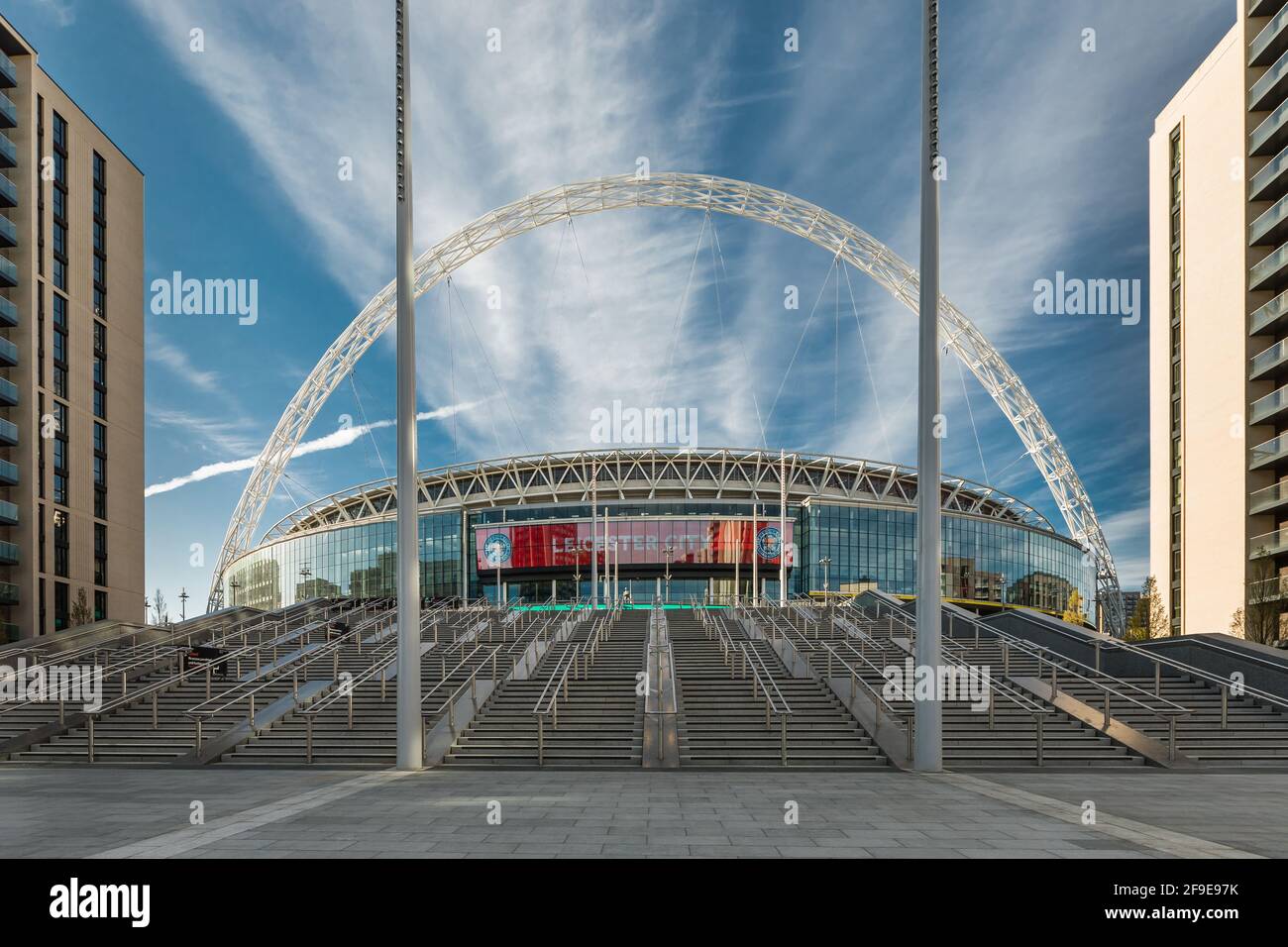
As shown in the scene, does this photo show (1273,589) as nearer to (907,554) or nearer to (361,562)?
(907,554)

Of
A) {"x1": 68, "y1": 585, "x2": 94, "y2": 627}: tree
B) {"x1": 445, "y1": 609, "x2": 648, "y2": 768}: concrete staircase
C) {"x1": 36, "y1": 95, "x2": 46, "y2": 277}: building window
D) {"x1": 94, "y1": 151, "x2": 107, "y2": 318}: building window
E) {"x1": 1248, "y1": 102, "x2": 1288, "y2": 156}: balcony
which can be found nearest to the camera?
{"x1": 445, "y1": 609, "x2": 648, "y2": 768}: concrete staircase

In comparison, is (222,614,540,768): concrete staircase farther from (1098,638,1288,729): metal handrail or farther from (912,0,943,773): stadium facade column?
(1098,638,1288,729): metal handrail

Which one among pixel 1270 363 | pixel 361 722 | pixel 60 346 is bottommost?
pixel 361 722

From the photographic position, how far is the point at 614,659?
24328mm

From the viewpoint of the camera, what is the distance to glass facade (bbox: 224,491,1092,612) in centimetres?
7994

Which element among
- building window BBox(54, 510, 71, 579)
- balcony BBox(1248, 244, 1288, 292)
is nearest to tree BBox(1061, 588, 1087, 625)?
balcony BBox(1248, 244, 1288, 292)

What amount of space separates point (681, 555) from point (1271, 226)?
4924 cm

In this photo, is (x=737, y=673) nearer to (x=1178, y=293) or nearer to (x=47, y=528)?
(x=47, y=528)

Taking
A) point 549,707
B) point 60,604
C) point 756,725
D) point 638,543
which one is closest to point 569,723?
point 549,707

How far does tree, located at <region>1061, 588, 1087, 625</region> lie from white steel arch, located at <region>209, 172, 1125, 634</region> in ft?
21.6

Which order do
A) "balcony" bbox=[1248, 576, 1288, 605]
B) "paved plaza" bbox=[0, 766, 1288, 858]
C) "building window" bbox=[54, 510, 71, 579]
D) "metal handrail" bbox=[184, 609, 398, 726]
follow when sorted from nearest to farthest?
"paved plaza" bbox=[0, 766, 1288, 858] < "metal handrail" bbox=[184, 609, 398, 726] < "balcony" bbox=[1248, 576, 1288, 605] < "building window" bbox=[54, 510, 71, 579]

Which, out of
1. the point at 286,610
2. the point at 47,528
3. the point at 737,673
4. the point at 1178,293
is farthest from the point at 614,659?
the point at 1178,293

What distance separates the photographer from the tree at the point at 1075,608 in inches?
3536

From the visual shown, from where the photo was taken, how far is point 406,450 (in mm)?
16125
